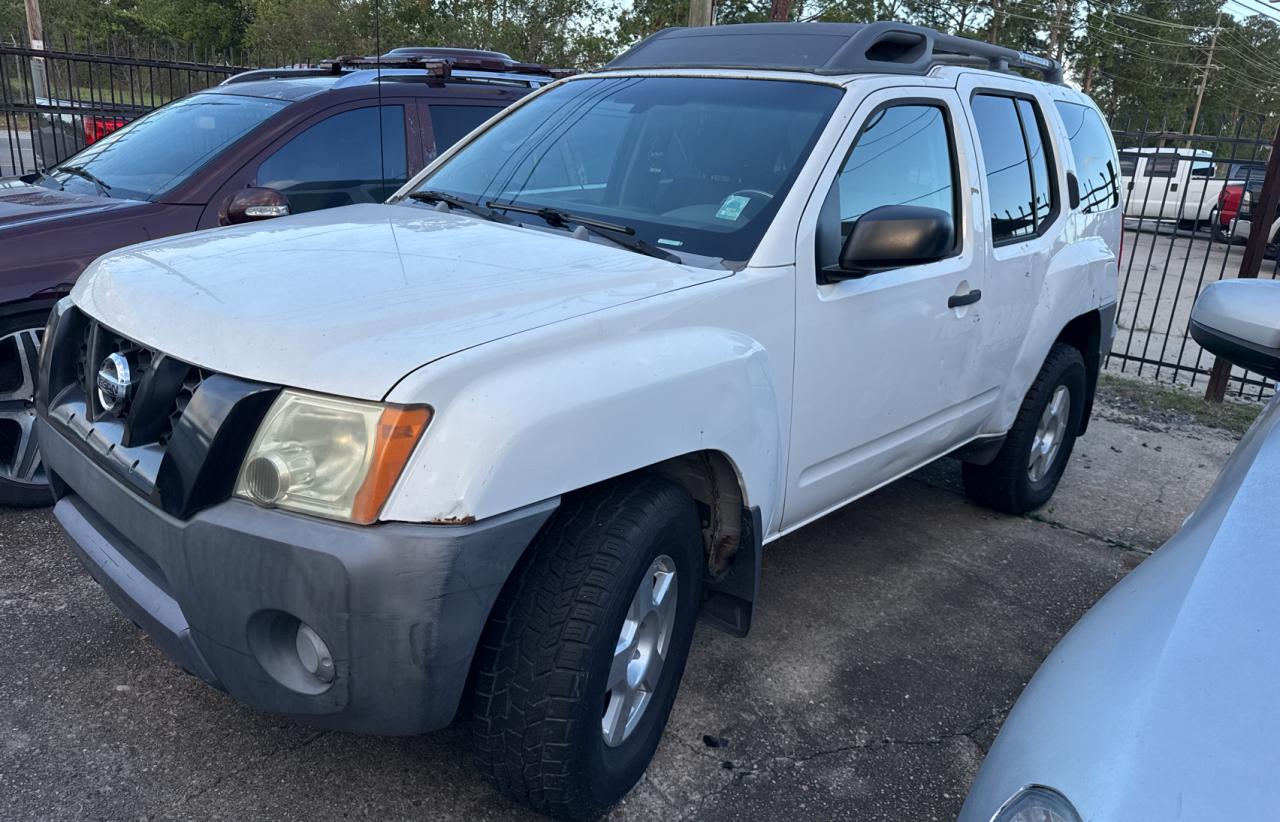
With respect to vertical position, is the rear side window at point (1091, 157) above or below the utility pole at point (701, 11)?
below

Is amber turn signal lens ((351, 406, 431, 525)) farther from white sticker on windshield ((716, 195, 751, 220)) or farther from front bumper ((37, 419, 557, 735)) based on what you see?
white sticker on windshield ((716, 195, 751, 220))

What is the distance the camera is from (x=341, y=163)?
4.95 meters

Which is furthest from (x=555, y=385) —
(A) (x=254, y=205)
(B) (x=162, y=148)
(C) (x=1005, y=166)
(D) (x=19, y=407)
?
(B) (x=162, y=148)

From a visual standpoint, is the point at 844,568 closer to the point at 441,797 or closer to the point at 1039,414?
the point at 1039,414

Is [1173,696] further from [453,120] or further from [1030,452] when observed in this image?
[453,120]

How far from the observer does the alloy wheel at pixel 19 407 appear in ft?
12.2

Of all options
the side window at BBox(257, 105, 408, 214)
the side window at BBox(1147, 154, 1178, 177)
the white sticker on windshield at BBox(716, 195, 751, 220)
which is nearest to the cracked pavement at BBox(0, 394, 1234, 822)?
the white sticker on windshield at BBox(716, 195, 751, 220)

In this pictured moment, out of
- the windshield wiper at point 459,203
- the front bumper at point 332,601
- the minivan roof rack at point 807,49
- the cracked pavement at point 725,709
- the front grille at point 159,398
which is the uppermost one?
the minivan roof rack at point 807,49

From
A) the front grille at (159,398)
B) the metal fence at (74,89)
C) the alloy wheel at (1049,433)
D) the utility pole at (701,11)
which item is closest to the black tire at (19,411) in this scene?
the front grille at (159,398)

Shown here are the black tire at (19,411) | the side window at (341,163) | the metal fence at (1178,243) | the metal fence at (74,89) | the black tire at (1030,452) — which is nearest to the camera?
the black tire at (19,411)

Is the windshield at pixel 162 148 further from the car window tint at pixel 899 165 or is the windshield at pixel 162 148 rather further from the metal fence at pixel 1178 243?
the metal fence at pixel 1178 243

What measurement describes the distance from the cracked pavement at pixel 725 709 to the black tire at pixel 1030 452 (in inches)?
11.2

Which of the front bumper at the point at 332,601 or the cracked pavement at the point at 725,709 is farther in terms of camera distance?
the cracked pavement at the point at 725,709

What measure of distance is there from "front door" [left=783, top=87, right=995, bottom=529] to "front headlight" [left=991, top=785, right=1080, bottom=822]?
1554 millimetres
